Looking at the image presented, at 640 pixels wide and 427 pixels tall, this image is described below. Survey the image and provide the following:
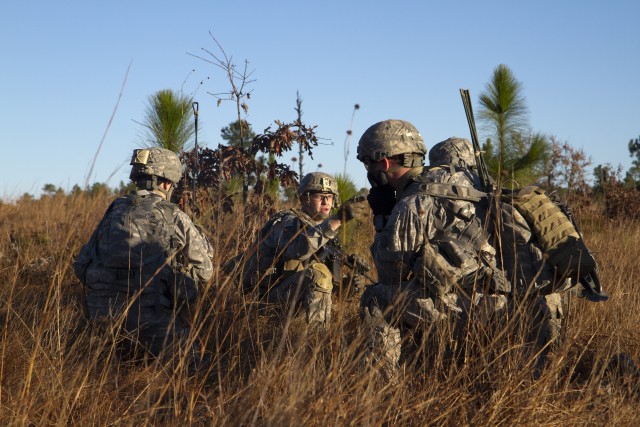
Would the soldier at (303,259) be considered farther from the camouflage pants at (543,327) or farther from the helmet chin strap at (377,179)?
the camouflage pants at (543,327)

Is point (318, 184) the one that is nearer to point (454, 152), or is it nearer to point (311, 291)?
point (311, 291)

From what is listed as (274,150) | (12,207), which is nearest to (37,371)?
(274,150)

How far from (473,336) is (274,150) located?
376 centimetres

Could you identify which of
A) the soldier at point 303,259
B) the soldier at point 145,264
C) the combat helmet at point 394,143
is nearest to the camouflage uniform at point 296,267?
the soldier at point 303,259

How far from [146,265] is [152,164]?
2.52 ft

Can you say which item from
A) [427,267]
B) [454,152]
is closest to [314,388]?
[427,267]

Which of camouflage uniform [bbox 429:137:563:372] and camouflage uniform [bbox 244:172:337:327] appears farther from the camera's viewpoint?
camouflage uniform [bbox 244:172:337:327]

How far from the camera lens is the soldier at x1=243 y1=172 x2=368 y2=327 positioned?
226 inches

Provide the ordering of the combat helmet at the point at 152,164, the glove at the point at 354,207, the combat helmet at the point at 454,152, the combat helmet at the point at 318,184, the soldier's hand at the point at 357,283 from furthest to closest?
the combat helmet at the point at 318,184 → the combat helmet at the point at 454,152 → the soldier's hand at the point at 357,283 → the combat helmet at the point at 152,164 → the glove at the point at 354,207

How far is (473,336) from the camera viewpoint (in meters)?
3.80

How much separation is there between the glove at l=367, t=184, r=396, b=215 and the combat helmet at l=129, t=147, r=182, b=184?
5.91 ft

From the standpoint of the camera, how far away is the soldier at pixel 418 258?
381 cm

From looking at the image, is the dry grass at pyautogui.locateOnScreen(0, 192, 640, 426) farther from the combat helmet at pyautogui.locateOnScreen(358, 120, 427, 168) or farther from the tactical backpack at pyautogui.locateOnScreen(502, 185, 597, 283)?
the combat helmet at pyautogui.locateOnScreen(358, 120, 427, 168)

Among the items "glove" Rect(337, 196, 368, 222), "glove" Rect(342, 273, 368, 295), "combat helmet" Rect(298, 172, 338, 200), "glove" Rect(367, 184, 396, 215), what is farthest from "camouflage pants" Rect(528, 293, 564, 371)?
"combat helmet" Rect(298, 172, 338, 200)
